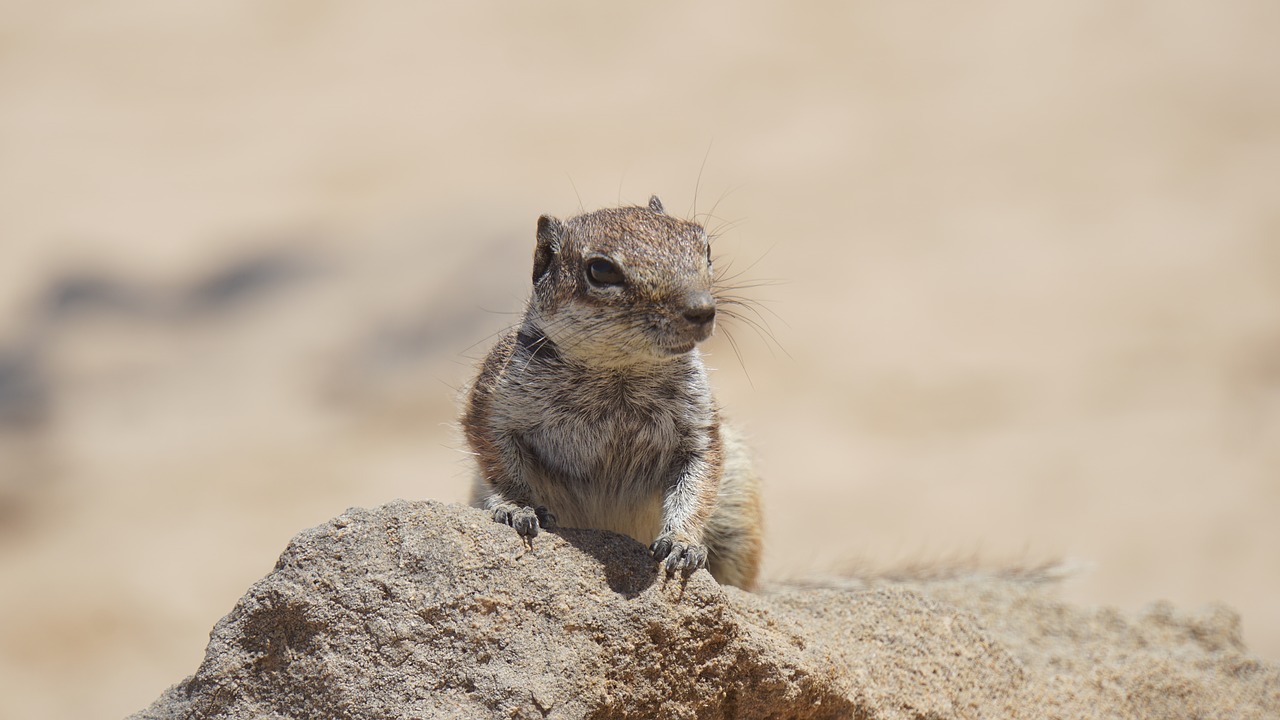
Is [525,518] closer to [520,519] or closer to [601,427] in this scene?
[520,519]

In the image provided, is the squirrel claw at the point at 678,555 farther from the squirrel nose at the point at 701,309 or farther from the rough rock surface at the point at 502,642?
the squirrel nose at the point at 701,309

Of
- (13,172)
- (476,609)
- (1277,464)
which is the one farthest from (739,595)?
(13,172)

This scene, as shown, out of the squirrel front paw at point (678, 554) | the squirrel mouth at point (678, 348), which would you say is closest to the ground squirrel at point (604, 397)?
the squirrel mouth at point (678, 348)

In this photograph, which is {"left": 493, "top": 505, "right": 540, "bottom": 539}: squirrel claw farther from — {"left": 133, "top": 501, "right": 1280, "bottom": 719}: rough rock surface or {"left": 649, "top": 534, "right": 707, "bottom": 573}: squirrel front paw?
{"left": 649, "top": 534, "right": 707, "bottom": 573}: squirrel front paw

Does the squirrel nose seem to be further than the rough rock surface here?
Yes

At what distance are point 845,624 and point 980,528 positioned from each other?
32.0ft

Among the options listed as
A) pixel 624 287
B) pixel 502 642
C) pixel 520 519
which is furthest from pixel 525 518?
pixel 624 287

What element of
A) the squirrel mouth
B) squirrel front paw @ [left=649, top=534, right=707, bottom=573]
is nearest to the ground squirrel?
the squirrel mouth

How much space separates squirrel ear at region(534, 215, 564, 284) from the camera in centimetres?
554

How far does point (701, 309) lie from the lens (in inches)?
191

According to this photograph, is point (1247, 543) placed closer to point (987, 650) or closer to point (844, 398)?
point (844, 398)

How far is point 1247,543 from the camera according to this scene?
13625mm

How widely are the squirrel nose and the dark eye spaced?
1.12ft

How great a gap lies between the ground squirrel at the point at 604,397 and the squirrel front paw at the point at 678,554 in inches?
5.5
